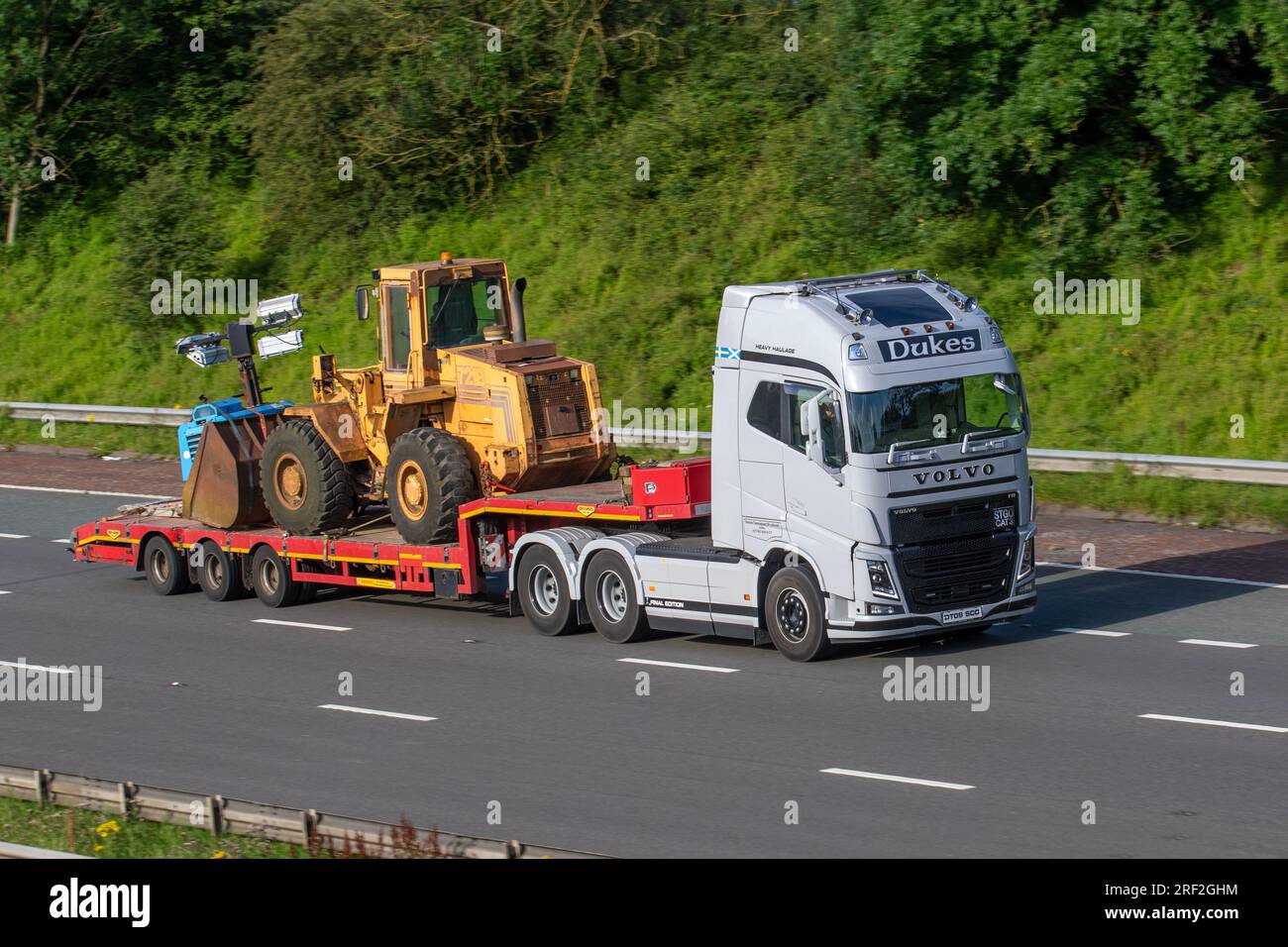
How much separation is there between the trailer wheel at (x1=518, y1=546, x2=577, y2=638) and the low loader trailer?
2 centimetres

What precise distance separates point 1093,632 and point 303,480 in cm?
825

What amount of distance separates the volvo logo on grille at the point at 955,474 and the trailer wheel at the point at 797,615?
128cm


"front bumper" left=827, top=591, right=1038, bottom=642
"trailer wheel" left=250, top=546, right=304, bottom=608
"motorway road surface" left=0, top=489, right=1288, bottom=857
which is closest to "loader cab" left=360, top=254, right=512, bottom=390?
"trailer wheel" left=250, top=546, right=304, bottom=608

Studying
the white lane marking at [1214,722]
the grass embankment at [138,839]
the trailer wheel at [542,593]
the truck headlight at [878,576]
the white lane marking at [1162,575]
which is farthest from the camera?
the white lane marking at [1162,575]

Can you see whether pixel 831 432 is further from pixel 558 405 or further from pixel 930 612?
pixel 558 405

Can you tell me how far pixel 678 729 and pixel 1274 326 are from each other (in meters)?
13.5

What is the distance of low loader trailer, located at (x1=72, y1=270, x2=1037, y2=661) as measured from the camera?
14414mm

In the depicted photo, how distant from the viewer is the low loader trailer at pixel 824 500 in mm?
14414

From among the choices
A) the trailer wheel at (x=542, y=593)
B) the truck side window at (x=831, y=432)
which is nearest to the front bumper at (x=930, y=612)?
the truck side window at (x=831, y=432)

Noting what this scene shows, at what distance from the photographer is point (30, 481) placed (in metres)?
27.5

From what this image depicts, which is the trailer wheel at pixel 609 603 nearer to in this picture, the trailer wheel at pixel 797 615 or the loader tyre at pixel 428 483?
the trailer wheel at pixel 797 615

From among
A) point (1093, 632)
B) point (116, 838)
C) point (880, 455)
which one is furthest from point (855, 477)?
point (116, 838)

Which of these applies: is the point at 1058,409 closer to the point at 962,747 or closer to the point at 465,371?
the point at 465,371
